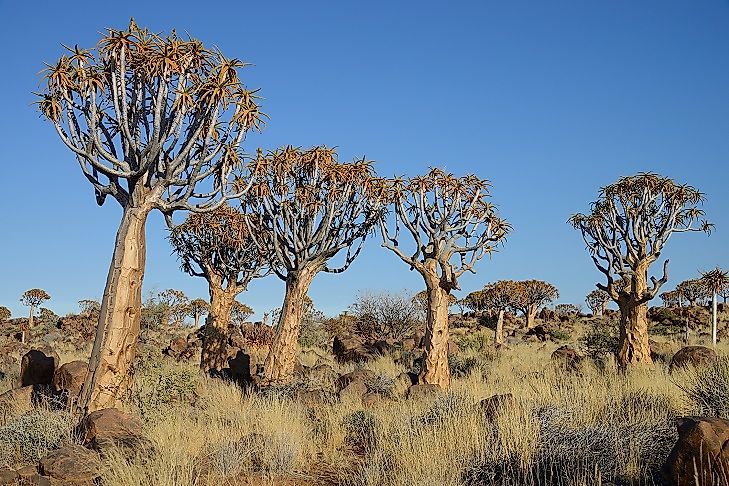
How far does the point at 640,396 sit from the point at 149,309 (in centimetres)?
2919

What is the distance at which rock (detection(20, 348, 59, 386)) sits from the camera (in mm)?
11836

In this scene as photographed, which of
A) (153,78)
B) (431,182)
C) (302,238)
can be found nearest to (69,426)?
(153,78)

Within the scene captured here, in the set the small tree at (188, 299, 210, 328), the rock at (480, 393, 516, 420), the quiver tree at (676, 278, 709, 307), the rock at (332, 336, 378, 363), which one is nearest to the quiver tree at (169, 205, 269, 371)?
the rock at (332, 336, 378, 363)

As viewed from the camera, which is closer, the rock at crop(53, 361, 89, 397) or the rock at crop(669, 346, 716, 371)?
the rock at crop(53, 361, 89, 397)

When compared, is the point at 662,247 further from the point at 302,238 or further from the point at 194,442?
the point at 194,442

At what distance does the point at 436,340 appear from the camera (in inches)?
510

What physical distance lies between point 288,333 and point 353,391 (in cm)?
286

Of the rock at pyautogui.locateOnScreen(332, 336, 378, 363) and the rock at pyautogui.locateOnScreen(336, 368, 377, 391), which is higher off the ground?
the rock at pyautogui.locateOnScreen(332, 336, 378, 363)

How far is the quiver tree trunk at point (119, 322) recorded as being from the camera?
8297 millimetres

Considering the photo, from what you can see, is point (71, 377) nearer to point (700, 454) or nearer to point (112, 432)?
point (112, 432)

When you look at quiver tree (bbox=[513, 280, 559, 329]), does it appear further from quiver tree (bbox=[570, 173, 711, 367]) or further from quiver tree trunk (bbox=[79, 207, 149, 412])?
quiver tree trunk (bbox=[79, 207, 149, 412])

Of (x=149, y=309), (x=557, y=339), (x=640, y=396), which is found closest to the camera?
(x=640, y=396)

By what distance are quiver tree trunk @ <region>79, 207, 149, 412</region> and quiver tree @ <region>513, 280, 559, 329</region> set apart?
113 ft

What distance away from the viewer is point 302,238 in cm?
1373
